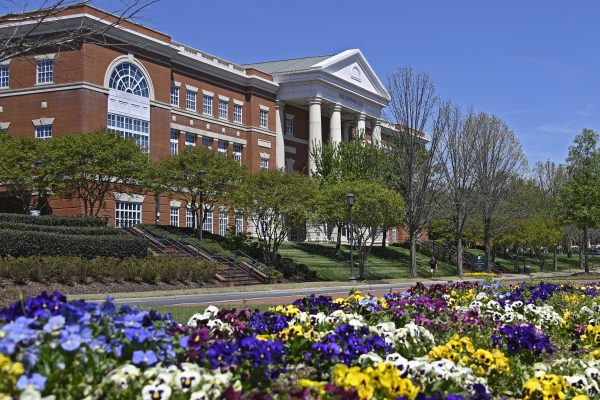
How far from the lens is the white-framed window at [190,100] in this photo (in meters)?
51.8

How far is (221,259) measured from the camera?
125 ft

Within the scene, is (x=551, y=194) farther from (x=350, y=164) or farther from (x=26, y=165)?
(x=26, y=165)

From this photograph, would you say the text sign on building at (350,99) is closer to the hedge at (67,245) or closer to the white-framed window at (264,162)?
the white-framed window at (264,162)

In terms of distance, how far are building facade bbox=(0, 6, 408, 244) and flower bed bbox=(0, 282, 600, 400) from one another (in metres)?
23.3

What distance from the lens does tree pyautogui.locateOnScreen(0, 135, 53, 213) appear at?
34994 mm

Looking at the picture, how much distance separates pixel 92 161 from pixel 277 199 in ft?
32.9

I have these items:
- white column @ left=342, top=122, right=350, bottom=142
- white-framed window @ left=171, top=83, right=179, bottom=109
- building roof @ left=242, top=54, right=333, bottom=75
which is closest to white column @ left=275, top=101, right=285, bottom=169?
building roof @ left=242, top=54, right=333, bottom=75

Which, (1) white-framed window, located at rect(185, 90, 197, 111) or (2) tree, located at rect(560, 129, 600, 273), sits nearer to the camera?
(2) tree, located at rect(560, 129, 600, 273)

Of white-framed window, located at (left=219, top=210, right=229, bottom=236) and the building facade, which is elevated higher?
the building facade

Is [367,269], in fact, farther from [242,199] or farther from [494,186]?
[242,199]

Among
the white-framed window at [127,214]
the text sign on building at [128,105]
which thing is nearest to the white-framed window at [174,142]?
the text sign on building at [128,105]

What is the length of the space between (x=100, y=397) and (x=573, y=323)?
854 centimetres

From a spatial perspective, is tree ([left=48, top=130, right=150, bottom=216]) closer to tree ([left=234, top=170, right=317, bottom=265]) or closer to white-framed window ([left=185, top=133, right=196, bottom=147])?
tree ([left=234, top=170, right=317, bottom=265])

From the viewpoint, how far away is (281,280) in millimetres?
37406
